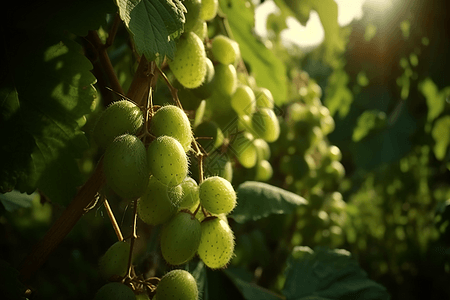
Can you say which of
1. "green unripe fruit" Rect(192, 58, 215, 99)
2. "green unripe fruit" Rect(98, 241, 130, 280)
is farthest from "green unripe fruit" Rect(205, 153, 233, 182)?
"green unripe fruit" Rect(98, 241, 130, 280)

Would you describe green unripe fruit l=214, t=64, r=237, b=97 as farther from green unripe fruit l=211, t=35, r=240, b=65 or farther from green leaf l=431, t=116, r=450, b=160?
green leaf l=431, t=116, r=450, b=160

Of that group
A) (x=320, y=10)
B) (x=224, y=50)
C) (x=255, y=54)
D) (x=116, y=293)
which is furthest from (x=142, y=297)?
(x=320, y=10)

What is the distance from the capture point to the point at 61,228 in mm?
577

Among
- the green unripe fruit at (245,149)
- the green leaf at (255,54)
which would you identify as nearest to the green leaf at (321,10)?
the green leaf at (255,54)

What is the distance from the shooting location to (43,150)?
2.09 ft

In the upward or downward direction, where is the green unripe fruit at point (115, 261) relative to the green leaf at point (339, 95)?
upward

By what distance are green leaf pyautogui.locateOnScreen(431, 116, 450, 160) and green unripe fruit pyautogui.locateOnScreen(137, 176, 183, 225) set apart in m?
1.57

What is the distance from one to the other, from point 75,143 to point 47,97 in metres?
0.09

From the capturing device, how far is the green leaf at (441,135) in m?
1.74

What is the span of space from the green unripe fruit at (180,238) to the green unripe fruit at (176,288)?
0.08 ft

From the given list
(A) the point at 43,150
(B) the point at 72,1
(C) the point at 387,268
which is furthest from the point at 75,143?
(C) the point at 387,268

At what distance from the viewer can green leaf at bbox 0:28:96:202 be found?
0.61 meters

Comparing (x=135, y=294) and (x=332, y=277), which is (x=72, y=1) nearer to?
(x=135, y=294)

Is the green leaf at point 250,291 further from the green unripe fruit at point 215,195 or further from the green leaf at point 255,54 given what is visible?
the green leaf at point 255,54
